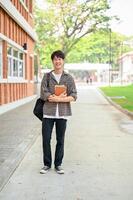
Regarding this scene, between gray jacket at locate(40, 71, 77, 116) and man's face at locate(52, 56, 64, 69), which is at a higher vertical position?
man's face at locate(52, 56, 64, 69)

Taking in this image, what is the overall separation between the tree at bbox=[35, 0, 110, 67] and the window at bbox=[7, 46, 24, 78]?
62.1ft

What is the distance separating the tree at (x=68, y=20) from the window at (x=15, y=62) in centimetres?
1892

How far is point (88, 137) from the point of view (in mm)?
10852

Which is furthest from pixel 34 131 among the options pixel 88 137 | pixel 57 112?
pixel 57 112

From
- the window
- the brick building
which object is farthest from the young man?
the window

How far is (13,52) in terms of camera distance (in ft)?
69.3

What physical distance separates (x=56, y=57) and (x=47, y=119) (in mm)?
949

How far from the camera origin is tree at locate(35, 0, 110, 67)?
139ft

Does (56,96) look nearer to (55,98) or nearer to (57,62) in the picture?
(55,98)

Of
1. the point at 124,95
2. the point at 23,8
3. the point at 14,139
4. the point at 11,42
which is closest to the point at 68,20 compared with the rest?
the point at 124,95

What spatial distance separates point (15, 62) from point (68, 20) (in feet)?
74.1

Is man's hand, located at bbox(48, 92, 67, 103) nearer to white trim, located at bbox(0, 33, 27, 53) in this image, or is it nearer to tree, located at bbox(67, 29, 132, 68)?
white trim, located at bbox(0, 33, 27, 53)

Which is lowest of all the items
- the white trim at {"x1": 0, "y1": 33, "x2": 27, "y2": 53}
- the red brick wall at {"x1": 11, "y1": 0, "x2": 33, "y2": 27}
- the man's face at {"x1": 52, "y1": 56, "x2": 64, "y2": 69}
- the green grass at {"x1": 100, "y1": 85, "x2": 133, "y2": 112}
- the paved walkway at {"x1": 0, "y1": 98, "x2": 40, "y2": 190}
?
the paved walkway at {"x1": 0, "y1": 98, "x2": 40, "y2": 190}

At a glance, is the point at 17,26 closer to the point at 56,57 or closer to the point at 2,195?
the point at 56,57
